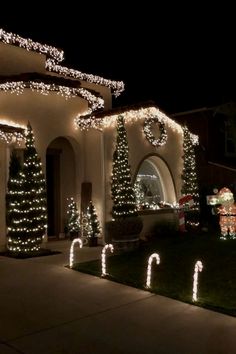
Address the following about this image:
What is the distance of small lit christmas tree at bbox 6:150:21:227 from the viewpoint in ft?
40.4

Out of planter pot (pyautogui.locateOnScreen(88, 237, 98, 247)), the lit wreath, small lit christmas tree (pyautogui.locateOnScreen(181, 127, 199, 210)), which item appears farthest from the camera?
small lit christmas tree (pyautogui.locateOnScreen(181, 127, 199, 210))

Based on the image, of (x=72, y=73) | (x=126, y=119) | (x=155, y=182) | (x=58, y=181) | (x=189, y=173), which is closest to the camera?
(x=126, y=119)

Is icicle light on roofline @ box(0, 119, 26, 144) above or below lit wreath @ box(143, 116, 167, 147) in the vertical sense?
below

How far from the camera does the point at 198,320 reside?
6855 mm

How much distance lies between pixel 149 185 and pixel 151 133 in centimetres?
235

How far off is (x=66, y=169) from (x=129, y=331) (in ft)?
32.4

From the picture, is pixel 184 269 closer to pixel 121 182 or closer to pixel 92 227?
pixel 92 227

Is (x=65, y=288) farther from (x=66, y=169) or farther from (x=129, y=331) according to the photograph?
(x=66, y=169)

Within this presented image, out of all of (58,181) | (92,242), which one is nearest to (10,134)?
(58,181)

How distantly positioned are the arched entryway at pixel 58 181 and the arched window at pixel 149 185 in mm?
2771

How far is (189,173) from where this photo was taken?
17750mm

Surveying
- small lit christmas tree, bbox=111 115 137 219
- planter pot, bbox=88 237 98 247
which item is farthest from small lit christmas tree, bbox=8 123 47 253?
small lit christmas tree, bbox=111 115 137 219

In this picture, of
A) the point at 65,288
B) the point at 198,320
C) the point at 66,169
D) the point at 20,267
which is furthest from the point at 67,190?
the point at 198,320

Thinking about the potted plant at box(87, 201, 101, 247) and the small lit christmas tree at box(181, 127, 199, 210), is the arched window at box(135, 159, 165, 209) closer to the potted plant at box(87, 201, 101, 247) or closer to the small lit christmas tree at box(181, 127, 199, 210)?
the small lit christmas tree at box(181, 127, 199, 210)
